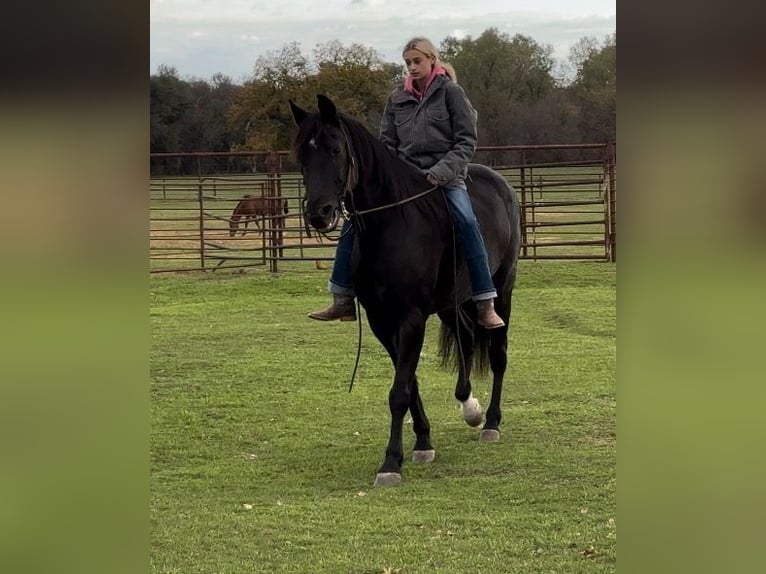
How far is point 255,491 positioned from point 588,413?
8.32 ft

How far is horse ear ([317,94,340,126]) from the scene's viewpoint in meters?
4.33

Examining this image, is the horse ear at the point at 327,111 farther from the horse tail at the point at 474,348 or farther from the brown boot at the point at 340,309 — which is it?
the horse tail at the point at 474,348

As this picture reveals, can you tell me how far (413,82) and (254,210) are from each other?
14.2 metres

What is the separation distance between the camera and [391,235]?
15.7 feet

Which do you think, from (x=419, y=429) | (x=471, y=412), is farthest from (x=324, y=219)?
(x=471, y=412)

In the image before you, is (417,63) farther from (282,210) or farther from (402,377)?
(282,210)

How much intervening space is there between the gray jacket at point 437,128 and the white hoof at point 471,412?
142cm

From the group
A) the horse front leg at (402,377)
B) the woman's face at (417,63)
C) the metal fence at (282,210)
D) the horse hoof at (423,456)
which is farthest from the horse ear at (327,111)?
the metal fence at (282,210)

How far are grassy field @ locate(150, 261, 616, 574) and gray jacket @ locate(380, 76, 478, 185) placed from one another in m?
1.62

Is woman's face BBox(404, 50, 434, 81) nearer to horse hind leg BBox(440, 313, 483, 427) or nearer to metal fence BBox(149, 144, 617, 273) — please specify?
horse hind leg BBox(440, 313, 483, 427)

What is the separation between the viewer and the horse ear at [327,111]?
4.33 metres

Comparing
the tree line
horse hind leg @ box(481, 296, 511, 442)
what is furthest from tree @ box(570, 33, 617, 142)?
horse hind leg @ box(481, 296, 511, 442)
